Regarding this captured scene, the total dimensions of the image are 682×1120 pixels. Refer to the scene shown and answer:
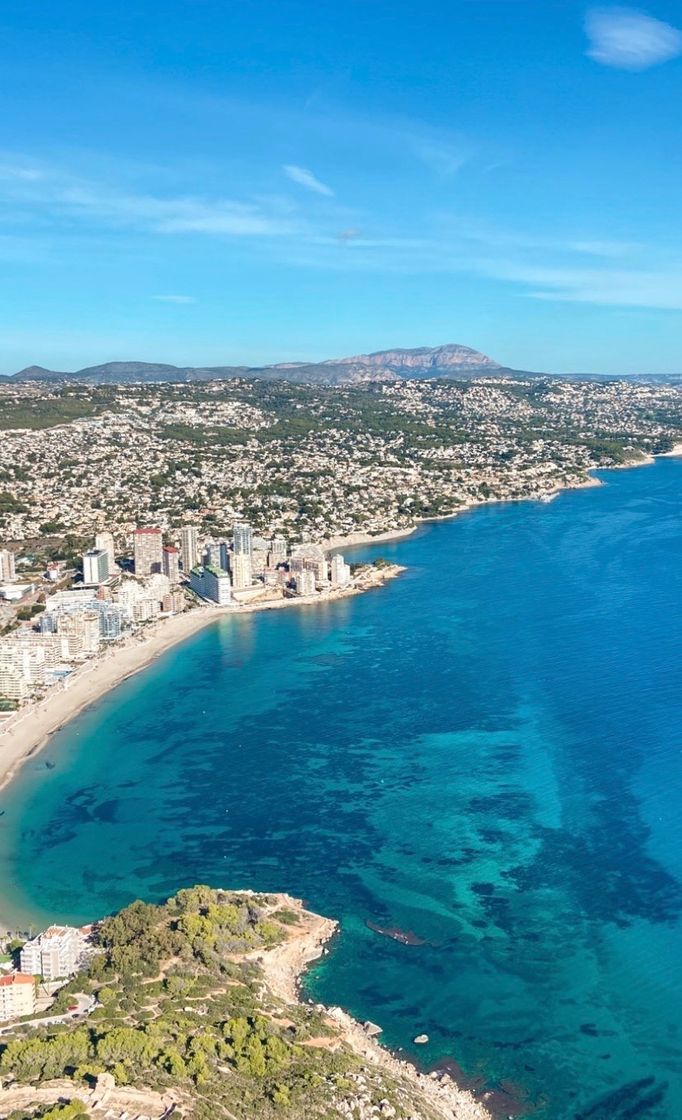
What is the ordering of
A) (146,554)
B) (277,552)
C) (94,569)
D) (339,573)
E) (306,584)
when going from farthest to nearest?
1. (277,552)
2. (146,554)
3. (339,573)
4. (306,584)
5. (94,569)

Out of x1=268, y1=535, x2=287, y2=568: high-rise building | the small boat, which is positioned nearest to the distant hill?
x1=268, y1=535, x2=287, y2=568: high-rise building

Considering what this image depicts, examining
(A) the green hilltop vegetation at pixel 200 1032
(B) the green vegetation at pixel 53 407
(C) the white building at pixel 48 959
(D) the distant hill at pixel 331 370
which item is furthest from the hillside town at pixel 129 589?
(D) the distant hill at pixel 331 370

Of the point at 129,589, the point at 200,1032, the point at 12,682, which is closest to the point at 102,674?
the point at 12,682

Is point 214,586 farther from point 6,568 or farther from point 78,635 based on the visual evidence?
point 78,635

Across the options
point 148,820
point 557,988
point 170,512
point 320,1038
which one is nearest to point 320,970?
point 320,1038

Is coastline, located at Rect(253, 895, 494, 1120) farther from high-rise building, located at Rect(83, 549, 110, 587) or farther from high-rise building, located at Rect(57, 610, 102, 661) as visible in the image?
high-rise building, located at Rect(83, 549, 110, 587)

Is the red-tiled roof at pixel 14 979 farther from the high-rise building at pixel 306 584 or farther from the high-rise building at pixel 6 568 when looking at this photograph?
the high-rise building at pixel 6 568
